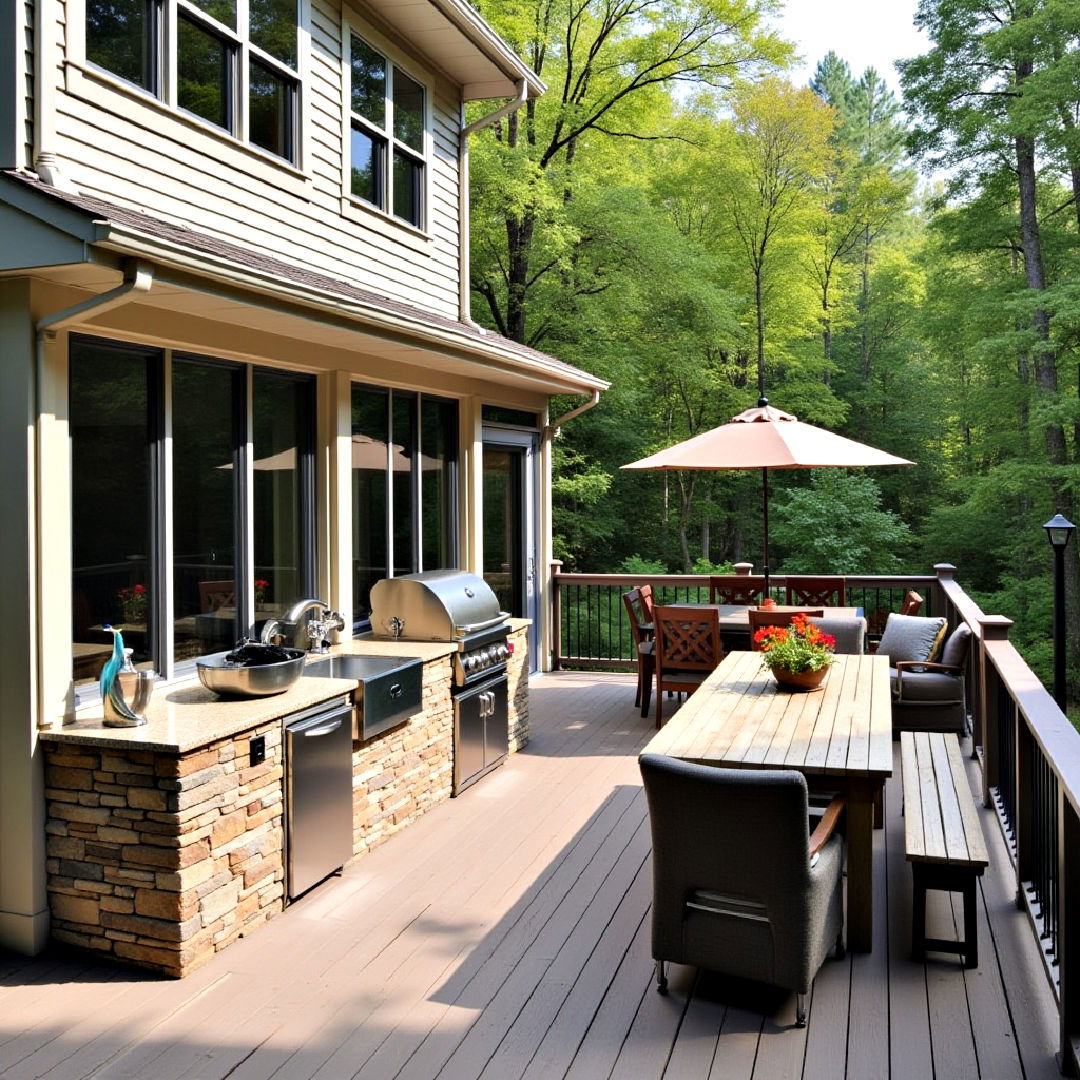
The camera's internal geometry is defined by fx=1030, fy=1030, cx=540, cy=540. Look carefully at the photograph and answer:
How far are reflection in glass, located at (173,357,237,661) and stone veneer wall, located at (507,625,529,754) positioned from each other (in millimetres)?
2188

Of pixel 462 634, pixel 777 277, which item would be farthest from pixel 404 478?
pixel 777 277

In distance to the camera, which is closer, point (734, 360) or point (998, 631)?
point (998, 631)

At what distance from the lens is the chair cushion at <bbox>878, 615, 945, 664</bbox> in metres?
7.22

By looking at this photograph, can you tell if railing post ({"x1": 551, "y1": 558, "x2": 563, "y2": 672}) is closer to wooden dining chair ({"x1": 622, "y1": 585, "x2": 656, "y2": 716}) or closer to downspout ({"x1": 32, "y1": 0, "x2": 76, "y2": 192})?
wooden dining chair ({"x1": 622, "y1": 585, "x2": 656, "y2": 716})

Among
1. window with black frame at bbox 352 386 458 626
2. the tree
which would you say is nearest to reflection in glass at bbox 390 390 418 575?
window with black frame at bbox 352 386 458 626

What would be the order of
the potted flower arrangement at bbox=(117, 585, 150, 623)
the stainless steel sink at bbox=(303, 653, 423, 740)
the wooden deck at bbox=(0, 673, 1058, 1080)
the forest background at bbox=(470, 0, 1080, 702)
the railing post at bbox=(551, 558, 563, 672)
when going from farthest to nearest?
the forest background at bbox=(470, 0, 1080, 702), the railing post at bbox=(551, 558, 563, 672), the stainless steel sink at bbox=(303, 653, 423, 740), the potted flower arrangement at bbox=(117, 585, 150, 623), the wooden deck at bbox=(0, 673, 1058, 1080)

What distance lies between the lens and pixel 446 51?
765 cm

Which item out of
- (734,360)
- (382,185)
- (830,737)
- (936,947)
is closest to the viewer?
(936,947)

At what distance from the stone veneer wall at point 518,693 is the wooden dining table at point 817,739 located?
5.68 feet

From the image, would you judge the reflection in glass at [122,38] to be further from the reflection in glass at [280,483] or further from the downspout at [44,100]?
the reflection in glass at [280,483]

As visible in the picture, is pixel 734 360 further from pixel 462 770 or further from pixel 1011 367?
pixel 462 770

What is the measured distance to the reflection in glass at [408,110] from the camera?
293 inches

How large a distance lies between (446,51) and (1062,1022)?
719 centimetres

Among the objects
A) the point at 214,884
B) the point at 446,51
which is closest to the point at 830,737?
the point at 214,884
